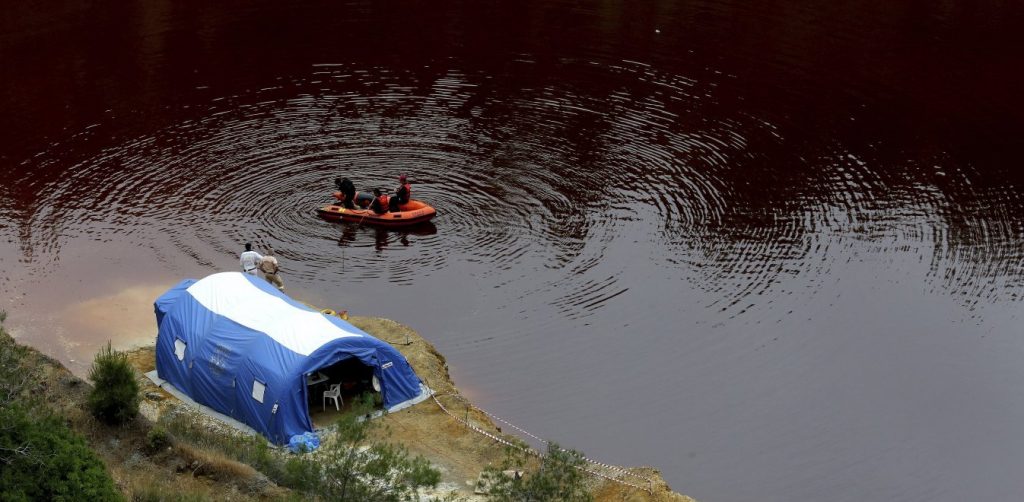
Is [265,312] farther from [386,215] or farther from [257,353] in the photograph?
[386,215]

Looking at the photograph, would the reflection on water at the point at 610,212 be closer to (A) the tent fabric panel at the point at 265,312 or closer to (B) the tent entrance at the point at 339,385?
(B) the tent entrance at the point at 339,385

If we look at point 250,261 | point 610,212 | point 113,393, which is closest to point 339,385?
point 113,393

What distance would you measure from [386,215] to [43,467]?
20.0m

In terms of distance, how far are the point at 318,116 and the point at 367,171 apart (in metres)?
6.25

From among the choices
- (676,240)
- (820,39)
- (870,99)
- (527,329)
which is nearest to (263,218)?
(527,329)

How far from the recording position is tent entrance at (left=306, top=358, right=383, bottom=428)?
24094mm

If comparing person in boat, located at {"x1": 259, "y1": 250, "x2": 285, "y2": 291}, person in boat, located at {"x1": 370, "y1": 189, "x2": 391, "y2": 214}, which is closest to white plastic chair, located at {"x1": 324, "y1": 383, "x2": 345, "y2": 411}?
person in boat, located at {"x1": 259, "y1": 250, "x2": 285, "y2": 291}

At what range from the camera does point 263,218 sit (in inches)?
1400

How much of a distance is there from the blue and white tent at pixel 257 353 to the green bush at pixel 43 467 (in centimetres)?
650

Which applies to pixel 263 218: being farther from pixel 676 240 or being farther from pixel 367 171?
pixel 676 240

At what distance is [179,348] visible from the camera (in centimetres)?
2491

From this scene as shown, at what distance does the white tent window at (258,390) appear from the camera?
75.7 feet

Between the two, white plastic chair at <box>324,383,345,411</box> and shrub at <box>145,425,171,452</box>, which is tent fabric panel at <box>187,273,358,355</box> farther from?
shrub at <box>145,425,171,452</box>

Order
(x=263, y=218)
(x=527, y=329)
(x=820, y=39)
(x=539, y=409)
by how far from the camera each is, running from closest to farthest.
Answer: (x=539, y=409) < (x=527, y=329) < (x=263, y=218) < (x=820, y=39)
